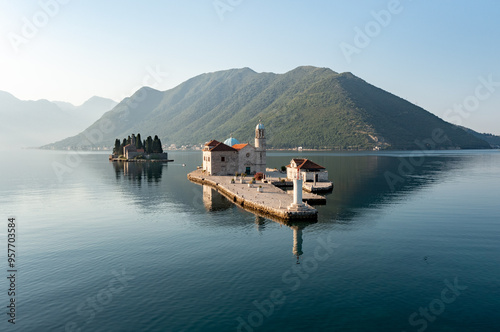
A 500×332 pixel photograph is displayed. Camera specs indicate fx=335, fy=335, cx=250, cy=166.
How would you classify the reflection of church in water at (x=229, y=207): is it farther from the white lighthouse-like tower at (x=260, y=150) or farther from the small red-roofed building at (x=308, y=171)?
the small red-roofed building at (x=308, y=171)

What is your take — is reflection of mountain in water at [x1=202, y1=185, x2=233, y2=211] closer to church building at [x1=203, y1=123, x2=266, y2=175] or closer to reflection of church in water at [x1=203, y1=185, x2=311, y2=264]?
reflection of church in water at [x1=203, y1=185, x2=311, y2=264]

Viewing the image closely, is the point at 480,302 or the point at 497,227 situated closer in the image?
the point at 480,302

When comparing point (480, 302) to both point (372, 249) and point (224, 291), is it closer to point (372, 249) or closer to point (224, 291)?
point (372, 249)

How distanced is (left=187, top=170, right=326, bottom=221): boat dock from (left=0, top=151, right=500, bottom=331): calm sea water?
2567mm

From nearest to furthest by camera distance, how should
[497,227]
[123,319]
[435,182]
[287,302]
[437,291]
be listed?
[123,319] < [287,302] < [437,291] < [497,227] < [435,182]

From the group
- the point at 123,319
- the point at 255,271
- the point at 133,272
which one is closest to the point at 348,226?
the point at 255,271

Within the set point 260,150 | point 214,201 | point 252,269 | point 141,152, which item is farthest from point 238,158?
point 141,152

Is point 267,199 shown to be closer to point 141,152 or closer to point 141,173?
point 141,173

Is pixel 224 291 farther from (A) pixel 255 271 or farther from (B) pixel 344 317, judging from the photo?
(B) pixel 344 317

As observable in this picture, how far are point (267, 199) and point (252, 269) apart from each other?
1120 inches

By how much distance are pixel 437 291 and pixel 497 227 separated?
2565 centimetres

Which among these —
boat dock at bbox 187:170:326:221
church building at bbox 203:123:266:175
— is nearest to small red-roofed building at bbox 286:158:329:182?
boat dock at bbox 187:170:326:221

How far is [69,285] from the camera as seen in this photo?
85.0 feet

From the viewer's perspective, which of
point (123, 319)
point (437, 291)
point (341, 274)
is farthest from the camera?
point (341, 274)
